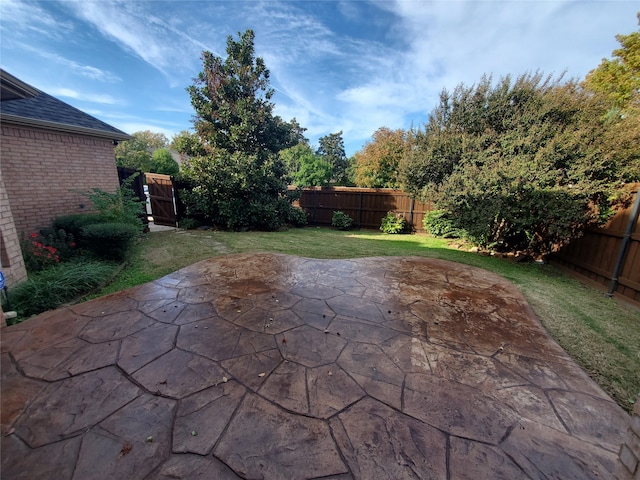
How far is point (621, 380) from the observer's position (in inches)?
90.5

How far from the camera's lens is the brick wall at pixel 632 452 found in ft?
3.43

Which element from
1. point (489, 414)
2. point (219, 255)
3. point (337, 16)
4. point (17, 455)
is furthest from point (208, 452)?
point (337, 16)

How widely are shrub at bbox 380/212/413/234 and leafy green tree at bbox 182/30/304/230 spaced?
4.98 meters

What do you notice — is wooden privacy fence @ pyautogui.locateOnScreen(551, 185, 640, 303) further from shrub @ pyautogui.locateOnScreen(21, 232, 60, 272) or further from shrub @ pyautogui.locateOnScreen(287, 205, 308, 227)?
shrub @ pyautogui.locateOnScreen(21, 232, 60, 272)

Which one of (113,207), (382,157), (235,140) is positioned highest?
(382,157)

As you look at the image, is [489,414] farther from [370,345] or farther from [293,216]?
[293,216]

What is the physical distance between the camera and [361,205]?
39.6 feet

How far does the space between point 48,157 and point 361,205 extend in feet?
33.7

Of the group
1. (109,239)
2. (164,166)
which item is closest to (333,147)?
(164,166)

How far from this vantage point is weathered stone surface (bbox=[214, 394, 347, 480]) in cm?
142

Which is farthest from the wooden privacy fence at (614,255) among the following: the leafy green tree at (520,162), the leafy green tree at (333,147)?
the leafy green tree at (333,147)

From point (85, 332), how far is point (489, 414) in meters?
3.85

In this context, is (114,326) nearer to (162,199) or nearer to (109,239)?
(109,239)

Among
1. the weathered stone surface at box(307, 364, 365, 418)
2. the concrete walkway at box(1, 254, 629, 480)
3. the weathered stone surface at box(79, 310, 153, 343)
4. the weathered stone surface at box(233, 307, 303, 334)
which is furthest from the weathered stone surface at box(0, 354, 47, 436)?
the weathered stone surface at box(307, 364, 365, 418)
